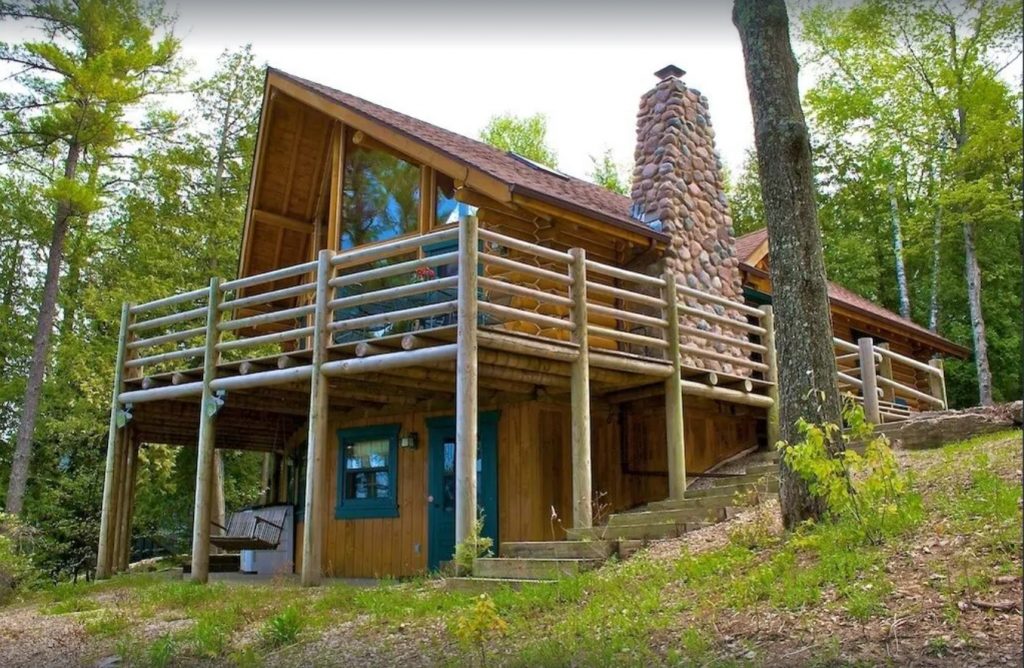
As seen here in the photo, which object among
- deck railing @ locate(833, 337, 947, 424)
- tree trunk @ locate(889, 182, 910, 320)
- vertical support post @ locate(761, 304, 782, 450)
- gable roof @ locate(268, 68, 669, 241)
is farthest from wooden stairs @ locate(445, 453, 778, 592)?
tree trunk @ locate(889, 182, 910, 320)

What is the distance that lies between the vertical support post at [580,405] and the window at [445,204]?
307cm

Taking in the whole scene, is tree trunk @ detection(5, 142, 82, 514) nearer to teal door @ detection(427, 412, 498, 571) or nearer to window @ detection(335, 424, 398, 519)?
window @ detection(335, 424, 398, 519)

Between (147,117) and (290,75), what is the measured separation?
9.50 m

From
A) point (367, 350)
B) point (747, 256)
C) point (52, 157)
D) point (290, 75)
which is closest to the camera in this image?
point (367, 350)

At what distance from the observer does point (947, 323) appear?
27.1 m

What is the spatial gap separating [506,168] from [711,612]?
8055 millimetres

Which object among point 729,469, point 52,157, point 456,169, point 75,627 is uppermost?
point 52,157

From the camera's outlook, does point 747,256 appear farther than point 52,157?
No

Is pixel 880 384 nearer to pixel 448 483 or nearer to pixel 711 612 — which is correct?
pixel 448 483

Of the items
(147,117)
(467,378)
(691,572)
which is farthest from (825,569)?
(147,117)

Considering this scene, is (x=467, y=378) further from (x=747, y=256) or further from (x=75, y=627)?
(x=747, y=256)

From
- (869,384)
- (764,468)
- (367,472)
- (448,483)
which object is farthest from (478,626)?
(869,384)

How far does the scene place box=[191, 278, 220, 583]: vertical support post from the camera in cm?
1139

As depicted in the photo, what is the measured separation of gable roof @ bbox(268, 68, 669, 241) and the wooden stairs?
4.01 m
